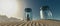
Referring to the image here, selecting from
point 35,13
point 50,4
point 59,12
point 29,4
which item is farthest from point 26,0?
point 59,12

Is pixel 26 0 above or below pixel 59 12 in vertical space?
above

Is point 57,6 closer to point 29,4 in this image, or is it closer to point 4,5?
point 29,4

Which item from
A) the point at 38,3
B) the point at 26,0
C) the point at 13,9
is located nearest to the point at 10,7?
the point at 13,9

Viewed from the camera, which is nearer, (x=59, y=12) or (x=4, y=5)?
(x=4, y=5)

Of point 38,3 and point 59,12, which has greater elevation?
point 38,3

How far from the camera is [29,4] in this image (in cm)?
117

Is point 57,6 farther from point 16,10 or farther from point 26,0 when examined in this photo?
point 16,10

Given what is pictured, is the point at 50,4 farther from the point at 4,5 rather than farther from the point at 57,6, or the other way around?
the point at 4,5

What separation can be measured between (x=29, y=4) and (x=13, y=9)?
7.2 inches

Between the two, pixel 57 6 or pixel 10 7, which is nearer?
pixel 10 7

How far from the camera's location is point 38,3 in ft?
4.02

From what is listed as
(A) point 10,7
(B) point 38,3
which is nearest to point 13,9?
(A) point 10,7

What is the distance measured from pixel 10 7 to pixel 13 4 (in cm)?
5

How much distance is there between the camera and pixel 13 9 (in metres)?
1.10
